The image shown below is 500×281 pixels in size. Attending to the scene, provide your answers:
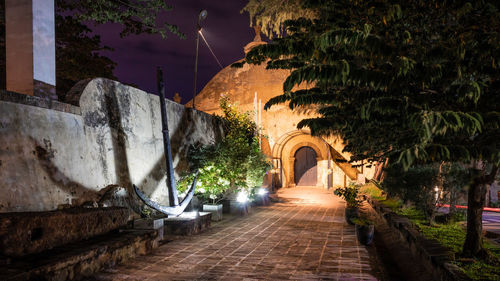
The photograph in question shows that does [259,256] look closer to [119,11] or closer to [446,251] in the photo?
[446,251]

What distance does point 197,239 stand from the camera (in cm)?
627

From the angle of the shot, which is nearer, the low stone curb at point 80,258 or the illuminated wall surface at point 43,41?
the low stone curb at point 80,258

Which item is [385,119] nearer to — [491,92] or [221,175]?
[491,92]

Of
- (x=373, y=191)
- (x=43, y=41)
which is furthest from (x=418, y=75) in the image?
(x=373, y=191)

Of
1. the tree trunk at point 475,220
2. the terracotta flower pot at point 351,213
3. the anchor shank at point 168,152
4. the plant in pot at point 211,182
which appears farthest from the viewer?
the plant in pot at point 211,182

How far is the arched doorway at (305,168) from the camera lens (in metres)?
22.0

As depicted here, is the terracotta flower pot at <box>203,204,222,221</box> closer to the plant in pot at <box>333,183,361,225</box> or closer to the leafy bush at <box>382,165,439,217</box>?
the plant in pot at <box>333,183,361,225</box>

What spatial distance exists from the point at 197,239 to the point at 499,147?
201 inches

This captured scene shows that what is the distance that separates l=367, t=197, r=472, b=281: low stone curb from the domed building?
1170 centimetres

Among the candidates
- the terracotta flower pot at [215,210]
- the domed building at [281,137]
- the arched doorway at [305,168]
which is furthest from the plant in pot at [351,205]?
the arched doorway at [305,168]

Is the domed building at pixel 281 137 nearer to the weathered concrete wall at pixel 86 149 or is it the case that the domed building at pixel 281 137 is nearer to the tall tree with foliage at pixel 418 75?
the weathered concrete wall at pixel 86 149

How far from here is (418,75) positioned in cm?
317

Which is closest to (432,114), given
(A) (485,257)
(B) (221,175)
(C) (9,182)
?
(A) (485,257)

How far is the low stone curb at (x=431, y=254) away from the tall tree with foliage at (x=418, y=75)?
524mm
